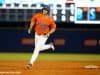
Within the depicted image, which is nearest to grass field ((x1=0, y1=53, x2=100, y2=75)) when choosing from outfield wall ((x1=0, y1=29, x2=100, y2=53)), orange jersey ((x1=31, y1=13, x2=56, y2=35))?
outfield wall ((x1=0, y1=29, x2=100, y2=53))

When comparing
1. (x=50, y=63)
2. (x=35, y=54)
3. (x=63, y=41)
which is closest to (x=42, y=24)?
(x=35, y=54)

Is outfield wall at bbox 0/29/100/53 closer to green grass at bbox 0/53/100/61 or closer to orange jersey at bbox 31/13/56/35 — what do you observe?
green grass at bbox 0/53/100/61

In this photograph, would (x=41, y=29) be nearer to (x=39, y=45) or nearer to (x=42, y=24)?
(x=42, y=24)

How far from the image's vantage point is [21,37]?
10.6 metres

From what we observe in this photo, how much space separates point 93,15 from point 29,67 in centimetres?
188

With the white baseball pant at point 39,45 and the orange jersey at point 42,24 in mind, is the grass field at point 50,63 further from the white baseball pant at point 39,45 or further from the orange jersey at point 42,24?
the orange jersey at point 42,24

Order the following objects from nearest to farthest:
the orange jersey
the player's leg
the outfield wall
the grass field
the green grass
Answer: the grass field, the orange jersey, the player's leg, the green grass, the outfield wall

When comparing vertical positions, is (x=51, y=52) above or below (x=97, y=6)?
below

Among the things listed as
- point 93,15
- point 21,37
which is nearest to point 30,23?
point 21,37

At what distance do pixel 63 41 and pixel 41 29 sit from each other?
4.56 ft

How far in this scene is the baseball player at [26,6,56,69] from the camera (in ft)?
30.9

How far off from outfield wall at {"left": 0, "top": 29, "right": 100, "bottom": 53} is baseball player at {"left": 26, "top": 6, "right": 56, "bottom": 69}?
0.85 metres

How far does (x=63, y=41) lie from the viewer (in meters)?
10.7

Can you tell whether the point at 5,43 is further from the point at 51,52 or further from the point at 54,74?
the point at 54,74
